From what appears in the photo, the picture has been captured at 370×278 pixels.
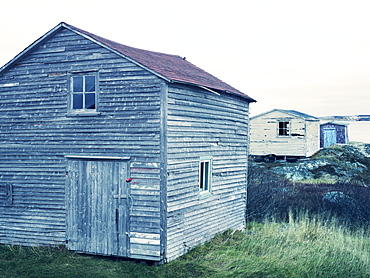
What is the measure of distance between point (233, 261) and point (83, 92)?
5674mm

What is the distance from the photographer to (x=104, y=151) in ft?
36.2

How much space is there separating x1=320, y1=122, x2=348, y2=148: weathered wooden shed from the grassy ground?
35594 millimetres

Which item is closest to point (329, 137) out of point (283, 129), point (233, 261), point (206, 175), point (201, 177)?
point (283, 129)

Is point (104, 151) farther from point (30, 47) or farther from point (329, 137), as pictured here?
point (329, 137)

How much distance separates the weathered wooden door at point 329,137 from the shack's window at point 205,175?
37.1 m

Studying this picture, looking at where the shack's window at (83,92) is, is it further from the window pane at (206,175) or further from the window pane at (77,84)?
the window pane at (206,175)

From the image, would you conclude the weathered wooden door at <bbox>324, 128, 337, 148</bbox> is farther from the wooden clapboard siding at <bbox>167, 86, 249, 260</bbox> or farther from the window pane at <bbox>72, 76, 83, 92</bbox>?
the window pane at <bbox>72, 76, 83, 92</bbox>

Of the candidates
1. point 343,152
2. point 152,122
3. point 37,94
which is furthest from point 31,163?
point 343,152

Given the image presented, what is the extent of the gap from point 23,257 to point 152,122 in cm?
476

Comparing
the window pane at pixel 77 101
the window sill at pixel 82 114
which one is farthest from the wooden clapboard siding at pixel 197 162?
the window pane at pixel 77 101

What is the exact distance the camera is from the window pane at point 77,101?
11445 mm

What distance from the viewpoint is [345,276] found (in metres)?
9.73

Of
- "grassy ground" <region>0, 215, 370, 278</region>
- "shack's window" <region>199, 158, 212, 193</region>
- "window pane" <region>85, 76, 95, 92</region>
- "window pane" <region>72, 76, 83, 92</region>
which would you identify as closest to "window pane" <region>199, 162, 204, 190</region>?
"shack's window" <region>199, 158, 212, 193</region>

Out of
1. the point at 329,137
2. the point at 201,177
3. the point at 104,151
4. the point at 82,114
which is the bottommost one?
the point at 201,177
